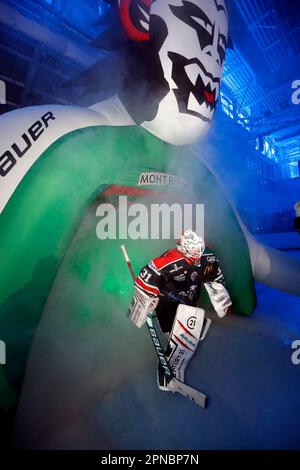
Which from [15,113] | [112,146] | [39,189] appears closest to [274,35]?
[112,146]

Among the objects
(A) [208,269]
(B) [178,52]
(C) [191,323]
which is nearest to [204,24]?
(B) [178,52]

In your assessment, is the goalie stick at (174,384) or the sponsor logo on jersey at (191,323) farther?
the sponsor logo on jersey at (191,323)

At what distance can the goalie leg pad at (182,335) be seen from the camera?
5.62 feet

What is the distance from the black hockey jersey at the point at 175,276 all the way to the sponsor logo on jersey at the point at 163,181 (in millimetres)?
659

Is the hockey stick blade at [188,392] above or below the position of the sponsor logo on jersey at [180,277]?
below

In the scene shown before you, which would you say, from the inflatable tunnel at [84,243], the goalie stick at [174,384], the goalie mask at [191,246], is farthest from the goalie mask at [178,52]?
the goalie stick at [174,384]

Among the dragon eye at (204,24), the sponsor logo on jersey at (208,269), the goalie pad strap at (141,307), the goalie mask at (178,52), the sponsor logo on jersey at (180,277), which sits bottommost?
the goalie pad strap at (141,307)

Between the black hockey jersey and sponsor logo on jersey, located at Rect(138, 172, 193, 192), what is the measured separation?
659mm

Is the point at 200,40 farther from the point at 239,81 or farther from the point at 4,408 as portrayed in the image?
the point at 239,81

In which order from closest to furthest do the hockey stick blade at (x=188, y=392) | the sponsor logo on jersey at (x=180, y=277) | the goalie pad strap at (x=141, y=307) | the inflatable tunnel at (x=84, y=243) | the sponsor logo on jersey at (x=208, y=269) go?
the inflatable tunnel at (x=84, y=243) → the hockey stick blade at (x=188, y=392) → the goalie pad strap at (x=141, y=307) → the sponsor logo on jersey at (x=180, y=277) → the sponsor logo on jersey at (x=208, y=269)

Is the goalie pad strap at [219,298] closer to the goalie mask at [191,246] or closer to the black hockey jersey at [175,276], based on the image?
the black hockey jersey at [175,276]

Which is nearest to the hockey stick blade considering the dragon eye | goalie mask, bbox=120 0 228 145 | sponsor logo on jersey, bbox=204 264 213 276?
sponsor logo on jersey, bbox=204 264 213 276

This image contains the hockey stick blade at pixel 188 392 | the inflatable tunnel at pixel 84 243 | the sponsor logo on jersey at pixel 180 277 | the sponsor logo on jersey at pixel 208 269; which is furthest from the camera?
the sponsor logo on jersey at pixel 208 269
